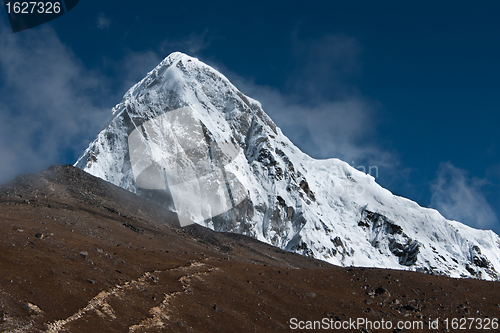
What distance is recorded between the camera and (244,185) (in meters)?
157

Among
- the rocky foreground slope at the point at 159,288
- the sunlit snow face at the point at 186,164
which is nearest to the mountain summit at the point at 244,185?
the sunlit snow face at the point at 186,164

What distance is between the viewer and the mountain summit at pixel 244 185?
144 meters

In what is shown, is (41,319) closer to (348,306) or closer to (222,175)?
(348,306)

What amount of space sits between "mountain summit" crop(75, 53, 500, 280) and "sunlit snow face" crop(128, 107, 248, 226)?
40 cm

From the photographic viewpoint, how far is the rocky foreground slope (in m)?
24.8

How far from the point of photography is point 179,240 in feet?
209

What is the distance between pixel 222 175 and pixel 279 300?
385ft

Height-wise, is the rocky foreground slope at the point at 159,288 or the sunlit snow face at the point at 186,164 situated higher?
the sunlit snow face at the point at 186,164
